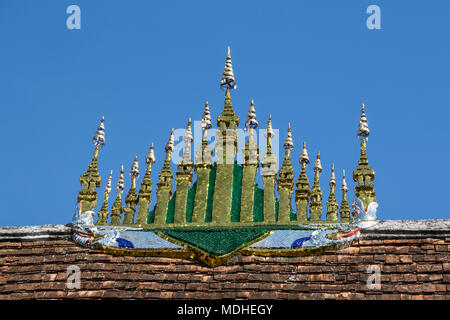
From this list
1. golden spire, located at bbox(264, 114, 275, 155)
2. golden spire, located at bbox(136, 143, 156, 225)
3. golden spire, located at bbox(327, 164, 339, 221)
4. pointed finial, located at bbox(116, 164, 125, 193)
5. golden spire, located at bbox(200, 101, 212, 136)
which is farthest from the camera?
pointed finial, located at bbox(116, 164, 125, 193)

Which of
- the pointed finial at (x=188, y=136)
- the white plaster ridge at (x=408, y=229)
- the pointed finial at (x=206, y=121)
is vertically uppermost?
the pointed finial at (x=206, y=121)

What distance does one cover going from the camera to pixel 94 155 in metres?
13.8

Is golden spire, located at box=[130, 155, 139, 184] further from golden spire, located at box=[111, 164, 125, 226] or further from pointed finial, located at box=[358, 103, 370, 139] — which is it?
pointed finial, located at box=[358, 103, 370, 139]

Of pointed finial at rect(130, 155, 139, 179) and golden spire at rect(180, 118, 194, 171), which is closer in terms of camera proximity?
golden spire at rect(180, 118, 194, 171)

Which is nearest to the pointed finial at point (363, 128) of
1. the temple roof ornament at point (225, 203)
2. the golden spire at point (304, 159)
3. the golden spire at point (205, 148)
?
the temple roof ornament at point (225, 203)

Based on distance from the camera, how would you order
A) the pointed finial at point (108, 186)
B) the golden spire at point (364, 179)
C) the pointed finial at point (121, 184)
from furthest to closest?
the pointed finial at point (108, 186) → the pointed finial at point (121, 184) → the golden spire at point (364, 179)

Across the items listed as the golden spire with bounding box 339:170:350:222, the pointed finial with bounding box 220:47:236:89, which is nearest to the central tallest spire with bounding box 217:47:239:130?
the pointed finial with bounding box 220:47:236:89

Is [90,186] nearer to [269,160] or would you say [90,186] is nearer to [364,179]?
[269,160]

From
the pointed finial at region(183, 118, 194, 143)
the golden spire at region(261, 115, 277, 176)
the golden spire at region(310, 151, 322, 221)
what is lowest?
the golden spire at region(310, 151, 322, 221)

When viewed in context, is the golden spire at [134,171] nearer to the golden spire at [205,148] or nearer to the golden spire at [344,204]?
the golden spire at [205,148]

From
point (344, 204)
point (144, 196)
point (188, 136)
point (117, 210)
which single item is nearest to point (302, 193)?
point (188, 136)
